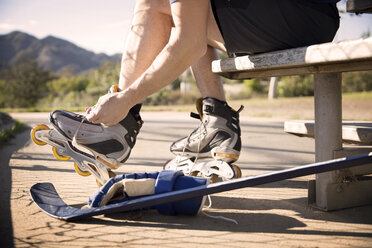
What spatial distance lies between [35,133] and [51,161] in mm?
1067

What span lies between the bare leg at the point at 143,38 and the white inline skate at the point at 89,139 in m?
0.20

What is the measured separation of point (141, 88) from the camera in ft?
4.71

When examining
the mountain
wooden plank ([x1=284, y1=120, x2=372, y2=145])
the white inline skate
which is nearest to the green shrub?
wooden plank ([x1=284, y1=120, x2=372, y2=145])

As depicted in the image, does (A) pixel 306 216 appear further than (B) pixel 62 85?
No

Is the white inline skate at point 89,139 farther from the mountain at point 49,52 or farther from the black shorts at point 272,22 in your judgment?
the mountain at point 49,52

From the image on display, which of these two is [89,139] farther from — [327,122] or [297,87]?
[297,87]

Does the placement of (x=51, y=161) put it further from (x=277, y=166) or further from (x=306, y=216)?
(x=306, y=216)

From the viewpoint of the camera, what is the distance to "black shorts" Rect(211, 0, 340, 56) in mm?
1363

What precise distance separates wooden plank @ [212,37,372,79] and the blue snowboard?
0.31 metres

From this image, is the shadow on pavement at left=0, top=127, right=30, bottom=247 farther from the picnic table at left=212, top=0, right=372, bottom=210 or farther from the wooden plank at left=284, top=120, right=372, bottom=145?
the wooden plank at left=284, top=120, right=372, bottom=145

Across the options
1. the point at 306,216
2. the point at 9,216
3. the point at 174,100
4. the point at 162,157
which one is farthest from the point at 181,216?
the point at 174,100

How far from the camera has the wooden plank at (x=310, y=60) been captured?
3.34 ft

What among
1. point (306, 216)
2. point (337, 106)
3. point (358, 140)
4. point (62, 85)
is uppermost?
point (62, 85)

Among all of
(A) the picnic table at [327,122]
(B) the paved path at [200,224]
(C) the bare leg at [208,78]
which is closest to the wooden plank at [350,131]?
(A) the picnic table at [327,122]
